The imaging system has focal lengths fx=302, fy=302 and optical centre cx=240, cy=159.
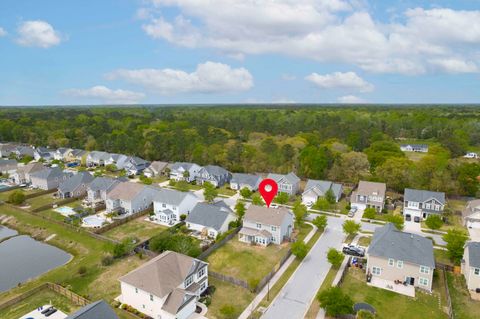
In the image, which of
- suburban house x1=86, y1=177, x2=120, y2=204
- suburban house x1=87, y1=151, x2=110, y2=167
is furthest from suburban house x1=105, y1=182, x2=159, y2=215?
suburban house x1=87, y1=151, x2=110, y2=167

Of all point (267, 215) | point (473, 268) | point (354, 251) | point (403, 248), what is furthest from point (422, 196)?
point (267, 215)

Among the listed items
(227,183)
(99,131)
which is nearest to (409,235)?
(227,183)

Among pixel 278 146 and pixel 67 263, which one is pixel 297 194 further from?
pixel 67 263

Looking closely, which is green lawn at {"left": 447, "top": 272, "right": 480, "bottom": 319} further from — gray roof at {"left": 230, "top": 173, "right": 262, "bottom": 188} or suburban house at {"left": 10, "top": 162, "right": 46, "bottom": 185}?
suburban house at {"left": 10, "top": 162, "right": 46, "bottom": 185}

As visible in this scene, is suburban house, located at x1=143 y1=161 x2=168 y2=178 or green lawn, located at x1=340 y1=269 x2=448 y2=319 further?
suburban house, located at x1=143 y1=161 x2=168 y2=178

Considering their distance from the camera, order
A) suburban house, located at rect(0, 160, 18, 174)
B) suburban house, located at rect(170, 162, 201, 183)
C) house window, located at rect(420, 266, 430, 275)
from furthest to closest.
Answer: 1. suburban house, located at rect(0, 160, 18, 174)
2. suburban house, located at rect(170, 162, 201, 183)
3. house window, located at rect(420, 266, 430, 275)
